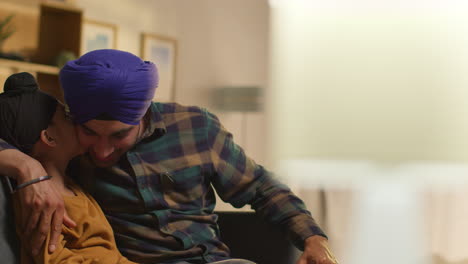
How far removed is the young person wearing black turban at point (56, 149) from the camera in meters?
1.20

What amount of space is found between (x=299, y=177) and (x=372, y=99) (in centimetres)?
77

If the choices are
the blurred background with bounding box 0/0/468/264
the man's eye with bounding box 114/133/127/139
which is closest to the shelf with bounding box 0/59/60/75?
the blurred background with bounding box 0/0/468/264

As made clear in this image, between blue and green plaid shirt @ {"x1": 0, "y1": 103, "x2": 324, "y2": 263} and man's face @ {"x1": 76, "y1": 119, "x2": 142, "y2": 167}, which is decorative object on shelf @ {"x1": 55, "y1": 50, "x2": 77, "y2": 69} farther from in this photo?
man's face @ {"x1": 76, "y1": 119, "x2": 142, "y2": 167}

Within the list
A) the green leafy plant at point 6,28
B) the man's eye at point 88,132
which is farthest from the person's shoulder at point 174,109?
the green leafy plant at point 6,28

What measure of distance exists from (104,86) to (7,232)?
1.13ft

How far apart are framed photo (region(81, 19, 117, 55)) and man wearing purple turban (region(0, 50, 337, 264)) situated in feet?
7.67

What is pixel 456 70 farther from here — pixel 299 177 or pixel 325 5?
pixel 299 177

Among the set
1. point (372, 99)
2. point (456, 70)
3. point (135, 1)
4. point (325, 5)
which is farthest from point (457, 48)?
point (135, 1)

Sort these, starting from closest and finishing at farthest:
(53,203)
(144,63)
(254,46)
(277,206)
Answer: (53,203) → (144,63) → (277,206) → (254,46)

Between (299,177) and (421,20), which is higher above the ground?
(421,20)

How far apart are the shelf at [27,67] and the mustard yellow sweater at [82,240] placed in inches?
73.9

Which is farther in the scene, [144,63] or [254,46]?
[254,46]

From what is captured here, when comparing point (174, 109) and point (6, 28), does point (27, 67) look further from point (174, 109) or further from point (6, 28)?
point (174, 109)

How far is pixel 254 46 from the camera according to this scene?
16.3 ft
